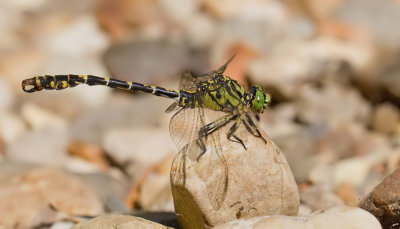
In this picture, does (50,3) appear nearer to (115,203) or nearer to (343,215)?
(115,203)

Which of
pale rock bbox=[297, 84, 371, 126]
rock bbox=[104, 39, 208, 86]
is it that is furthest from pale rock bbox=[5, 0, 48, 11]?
pale rock bbox=[297, 84, 371, 126]

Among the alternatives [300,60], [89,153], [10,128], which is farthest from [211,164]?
[300,60]

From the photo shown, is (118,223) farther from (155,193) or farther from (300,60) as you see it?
(300,60)

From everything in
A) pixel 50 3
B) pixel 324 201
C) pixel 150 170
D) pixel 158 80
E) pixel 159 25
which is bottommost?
pixel 324 201

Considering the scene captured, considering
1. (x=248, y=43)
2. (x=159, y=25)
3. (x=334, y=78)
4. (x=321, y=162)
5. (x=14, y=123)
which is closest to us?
(x=321, y=162)

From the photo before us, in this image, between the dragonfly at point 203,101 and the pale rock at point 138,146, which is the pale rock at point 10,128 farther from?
the dragonfly at point 203,101

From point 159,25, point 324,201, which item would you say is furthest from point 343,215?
point 159,25
